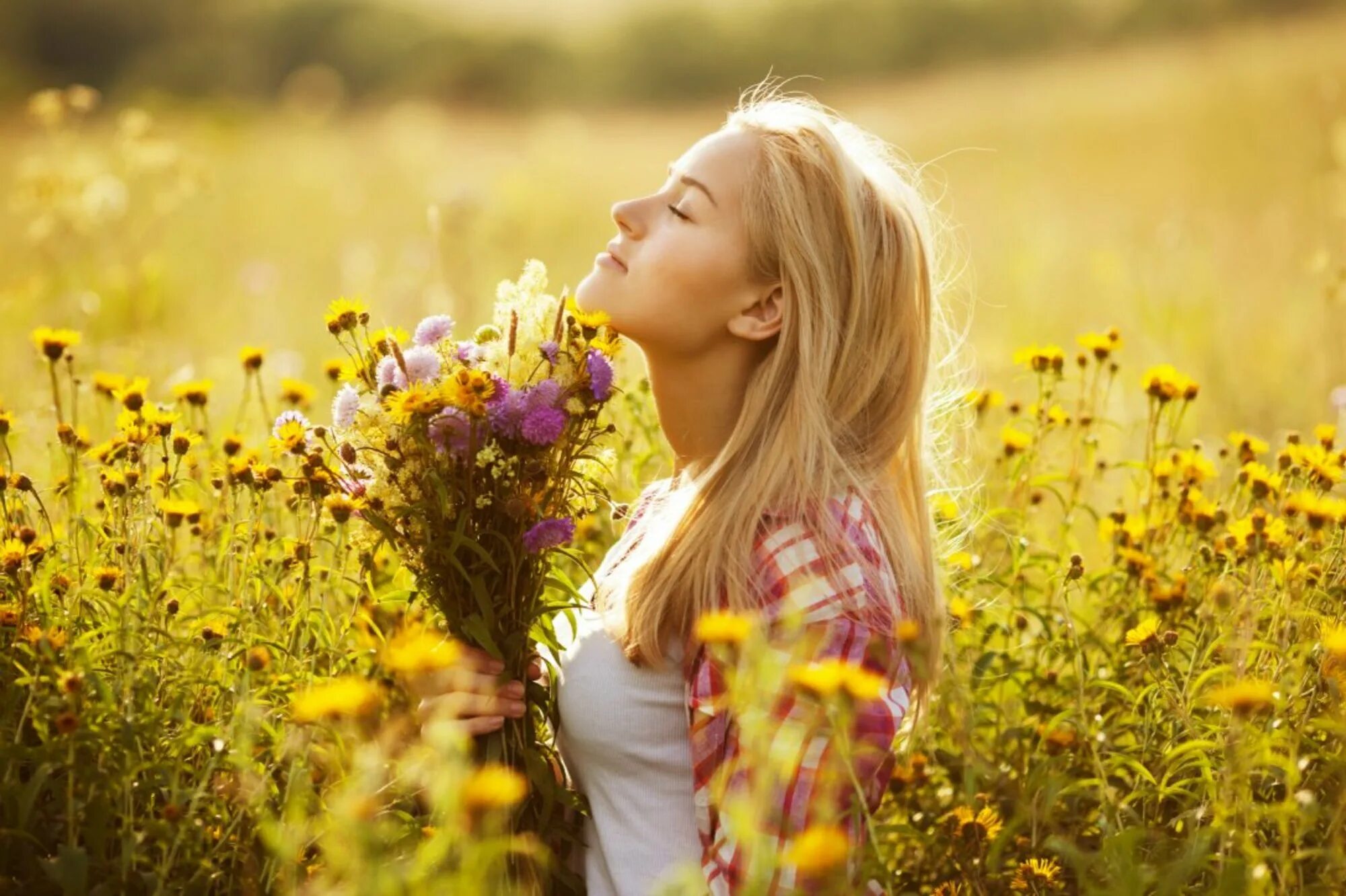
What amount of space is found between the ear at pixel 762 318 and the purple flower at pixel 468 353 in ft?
1.71

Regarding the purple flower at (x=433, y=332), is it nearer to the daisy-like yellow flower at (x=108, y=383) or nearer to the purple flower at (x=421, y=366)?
the purple flower at (x=421, y=366)

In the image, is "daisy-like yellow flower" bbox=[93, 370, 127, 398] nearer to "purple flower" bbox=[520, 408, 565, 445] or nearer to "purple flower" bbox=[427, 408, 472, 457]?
"purple flower" bbox=[427, 408, 472, 457]

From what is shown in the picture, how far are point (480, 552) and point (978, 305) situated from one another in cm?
584

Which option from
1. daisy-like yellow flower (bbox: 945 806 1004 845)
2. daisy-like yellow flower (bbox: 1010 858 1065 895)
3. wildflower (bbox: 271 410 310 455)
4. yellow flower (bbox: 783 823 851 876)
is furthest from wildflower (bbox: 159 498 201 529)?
daisy-like yellow flower (bbox: 1010 858 1065 895)

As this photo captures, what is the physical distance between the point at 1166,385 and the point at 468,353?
162 cm

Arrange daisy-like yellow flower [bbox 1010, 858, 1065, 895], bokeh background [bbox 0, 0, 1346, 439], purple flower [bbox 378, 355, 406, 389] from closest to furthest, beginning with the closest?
1. purple flower [bbox 378, 355, 406, 389]
2. daisy-like yellow flower [bbox 1010, 858, 1065, 895]
3. bokeh background [bbox 0, 0, 1346, 439]

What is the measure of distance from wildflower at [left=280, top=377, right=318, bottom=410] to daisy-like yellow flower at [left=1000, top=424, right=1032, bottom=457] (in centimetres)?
164

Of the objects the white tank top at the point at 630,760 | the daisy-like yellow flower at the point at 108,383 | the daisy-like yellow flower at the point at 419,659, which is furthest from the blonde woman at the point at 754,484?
the daisy-like yellow flower at the point at 108,383

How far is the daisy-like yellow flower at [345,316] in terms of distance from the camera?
1.97 metres

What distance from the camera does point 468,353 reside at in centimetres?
203

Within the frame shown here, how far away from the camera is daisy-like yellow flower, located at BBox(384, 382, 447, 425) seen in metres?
1.83

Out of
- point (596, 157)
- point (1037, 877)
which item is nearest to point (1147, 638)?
point (1037, 877)

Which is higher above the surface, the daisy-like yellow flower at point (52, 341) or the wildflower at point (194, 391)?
the daisy-like yellow flower at point (52, 341)

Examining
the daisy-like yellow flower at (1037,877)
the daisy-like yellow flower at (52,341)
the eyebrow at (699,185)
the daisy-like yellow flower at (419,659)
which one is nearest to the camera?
the daisy-like yellow flower at (419,659)
